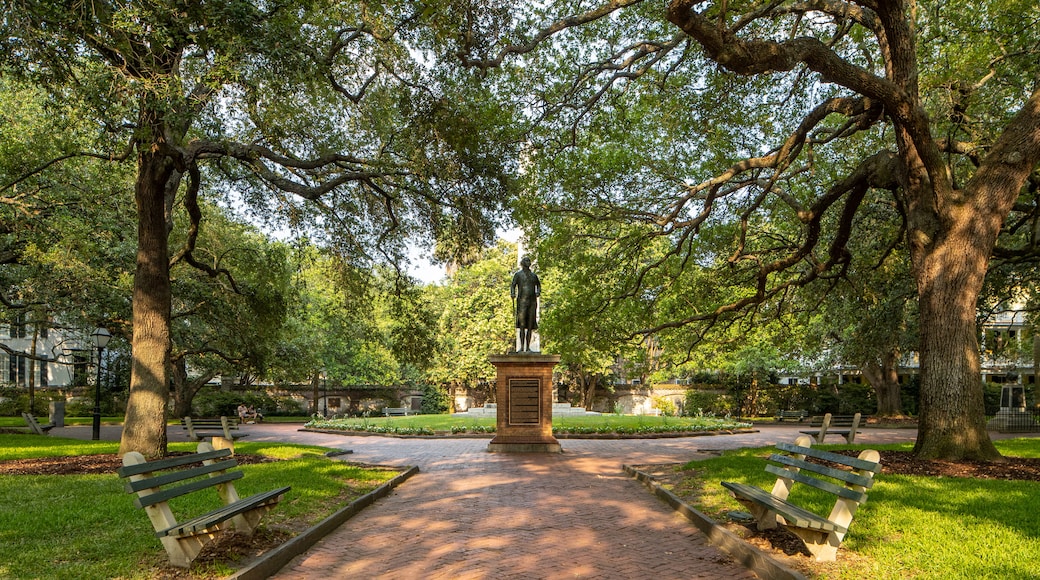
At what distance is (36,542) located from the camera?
19.8 ft

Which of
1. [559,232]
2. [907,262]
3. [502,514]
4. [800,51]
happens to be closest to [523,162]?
[559,232]

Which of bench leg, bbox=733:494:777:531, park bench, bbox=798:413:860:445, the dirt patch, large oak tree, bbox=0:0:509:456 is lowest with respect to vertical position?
park bench, bbox=798:413:860:445

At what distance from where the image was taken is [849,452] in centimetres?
1255

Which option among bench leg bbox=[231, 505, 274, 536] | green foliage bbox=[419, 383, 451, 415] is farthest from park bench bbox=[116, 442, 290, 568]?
green foliage bbox=[419, 383, 451, 415]

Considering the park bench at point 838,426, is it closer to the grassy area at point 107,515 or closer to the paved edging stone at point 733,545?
the paved edging stone at point 733,545

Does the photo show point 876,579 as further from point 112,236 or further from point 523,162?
point 112,236

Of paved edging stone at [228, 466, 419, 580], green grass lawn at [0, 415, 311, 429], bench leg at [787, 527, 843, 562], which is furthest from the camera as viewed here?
green grass lawn at [0, 415, 311, 429]

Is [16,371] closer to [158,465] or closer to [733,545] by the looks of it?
[158,465]

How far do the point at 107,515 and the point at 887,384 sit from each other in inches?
1267

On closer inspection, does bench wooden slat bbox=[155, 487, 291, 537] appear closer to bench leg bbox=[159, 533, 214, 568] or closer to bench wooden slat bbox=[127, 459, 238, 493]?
bench leg bbox=[159, 533, 214, 568]

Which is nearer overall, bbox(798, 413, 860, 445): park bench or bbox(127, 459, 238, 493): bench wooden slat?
bbox(127, 459, 238, 493): bench wooden slat

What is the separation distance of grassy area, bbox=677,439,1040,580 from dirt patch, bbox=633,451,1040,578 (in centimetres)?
9

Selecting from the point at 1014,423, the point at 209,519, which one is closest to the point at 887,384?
the point at 1014,423

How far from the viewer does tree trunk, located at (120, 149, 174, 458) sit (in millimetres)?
12750
